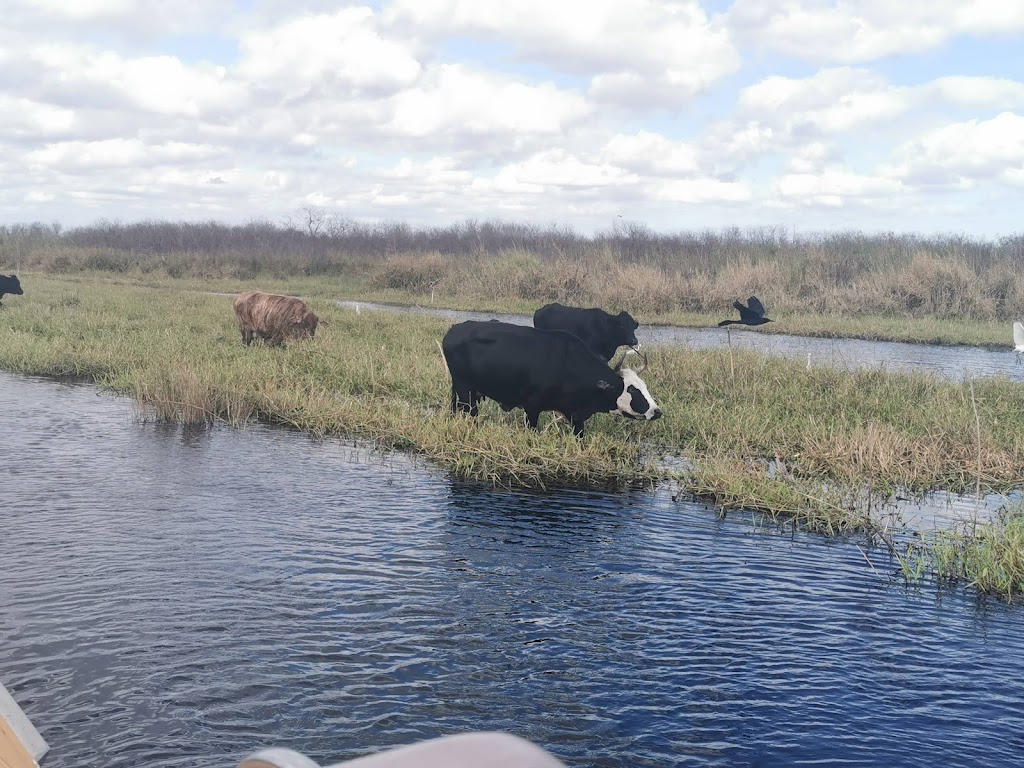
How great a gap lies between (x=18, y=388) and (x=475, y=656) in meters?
9.35

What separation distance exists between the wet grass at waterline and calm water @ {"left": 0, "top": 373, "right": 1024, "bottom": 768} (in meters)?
0.78

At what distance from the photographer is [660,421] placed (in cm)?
1039

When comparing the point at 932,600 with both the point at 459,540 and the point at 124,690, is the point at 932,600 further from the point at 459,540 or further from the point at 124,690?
the point at 124,690

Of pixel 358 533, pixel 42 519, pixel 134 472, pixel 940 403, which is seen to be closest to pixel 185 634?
pixel 358 533

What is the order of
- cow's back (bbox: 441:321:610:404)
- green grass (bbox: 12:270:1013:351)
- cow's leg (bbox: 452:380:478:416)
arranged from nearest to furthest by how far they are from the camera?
cow's back (bbox: 441:321:610:404)
cow's leg (bbox: 452:380:478:416)
green grass (bbox: 12:270:1013:351)

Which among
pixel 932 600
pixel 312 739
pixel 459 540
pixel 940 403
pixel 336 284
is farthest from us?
pixel 336 284

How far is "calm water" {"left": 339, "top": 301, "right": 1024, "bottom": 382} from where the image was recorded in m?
16.2

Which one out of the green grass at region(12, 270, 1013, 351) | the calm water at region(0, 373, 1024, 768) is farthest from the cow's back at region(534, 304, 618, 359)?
the green grass at region(12, 270, 1013, 351)

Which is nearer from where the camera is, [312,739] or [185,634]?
[312,739]

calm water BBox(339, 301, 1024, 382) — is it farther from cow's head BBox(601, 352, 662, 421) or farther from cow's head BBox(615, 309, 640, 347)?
cow's head BBox(601, 352, 662, 421)

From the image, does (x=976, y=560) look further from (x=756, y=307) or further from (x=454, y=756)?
(x=756, y=307)

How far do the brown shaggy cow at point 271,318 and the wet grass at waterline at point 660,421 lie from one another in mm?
392

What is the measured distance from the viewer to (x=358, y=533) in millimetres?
6832

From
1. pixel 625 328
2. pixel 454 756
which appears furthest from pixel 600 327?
pixel 454 756
